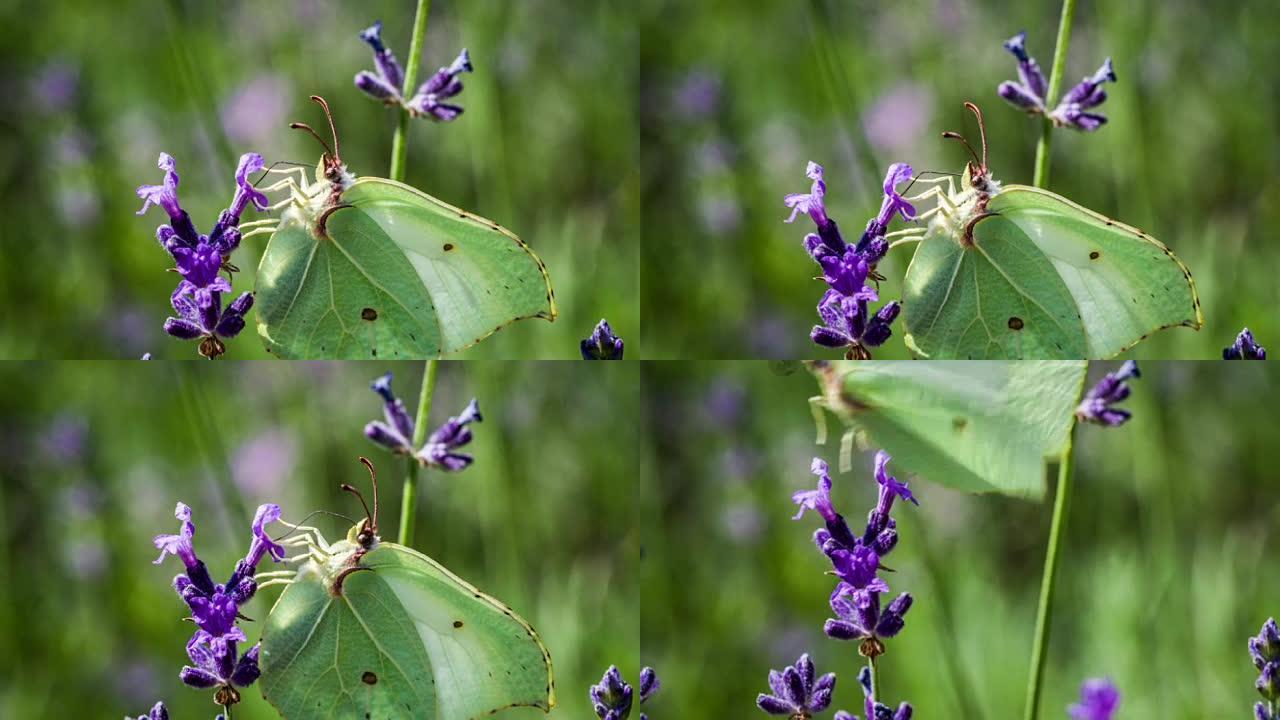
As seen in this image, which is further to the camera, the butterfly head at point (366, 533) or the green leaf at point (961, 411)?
the butterfly head at point (366, 533)

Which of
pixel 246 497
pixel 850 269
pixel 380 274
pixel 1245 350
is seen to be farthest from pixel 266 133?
pixel 1245 350

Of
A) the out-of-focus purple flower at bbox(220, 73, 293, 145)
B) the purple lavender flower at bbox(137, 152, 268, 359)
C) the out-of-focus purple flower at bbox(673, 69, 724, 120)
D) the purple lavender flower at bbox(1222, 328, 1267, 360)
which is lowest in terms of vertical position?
the purple lavender flower at bbox(137, 152, 268, 359)

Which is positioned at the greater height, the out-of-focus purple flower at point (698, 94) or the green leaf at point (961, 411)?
the out-of-focus purple flower at point (698, 94)

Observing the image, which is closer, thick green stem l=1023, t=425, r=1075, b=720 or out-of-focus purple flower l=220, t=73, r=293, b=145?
thick green stem l=1023, t=425, r=1075, b=720

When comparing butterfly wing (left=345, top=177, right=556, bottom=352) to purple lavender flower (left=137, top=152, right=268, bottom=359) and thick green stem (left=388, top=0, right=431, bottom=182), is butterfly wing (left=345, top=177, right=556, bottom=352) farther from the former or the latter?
purple lavender flower (left=137, top=152, right=268, bottom=359)

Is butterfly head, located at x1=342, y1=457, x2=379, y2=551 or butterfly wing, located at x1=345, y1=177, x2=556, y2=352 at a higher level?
butterfly wing, located at x1=345, y1=177, x2=556, y2=352

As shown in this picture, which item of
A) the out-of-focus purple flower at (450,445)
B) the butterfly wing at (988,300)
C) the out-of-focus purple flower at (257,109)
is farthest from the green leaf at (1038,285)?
the out-of-focus purple flower at (257,109)

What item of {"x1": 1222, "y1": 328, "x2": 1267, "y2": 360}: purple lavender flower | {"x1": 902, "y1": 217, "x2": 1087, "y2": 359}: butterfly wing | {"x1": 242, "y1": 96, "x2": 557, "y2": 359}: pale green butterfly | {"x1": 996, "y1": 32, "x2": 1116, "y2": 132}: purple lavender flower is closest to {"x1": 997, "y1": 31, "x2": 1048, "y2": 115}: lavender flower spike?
{"x1": 996, "y1": 32, "x2": 1116, "y2": 132}: purple lavender flower

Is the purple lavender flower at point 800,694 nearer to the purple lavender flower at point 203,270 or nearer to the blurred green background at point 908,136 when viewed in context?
the blurred green background at point 908,136
